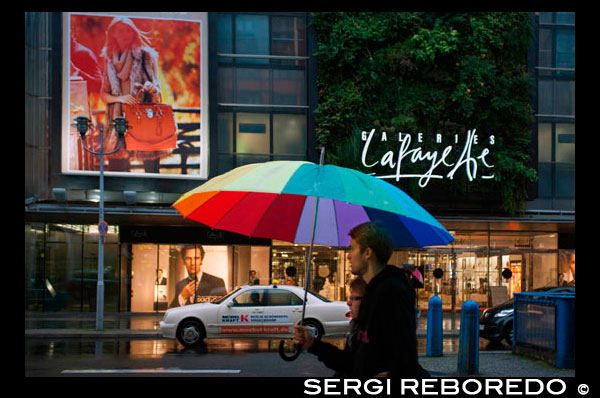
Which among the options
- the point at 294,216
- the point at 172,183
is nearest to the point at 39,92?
the point at 172,183

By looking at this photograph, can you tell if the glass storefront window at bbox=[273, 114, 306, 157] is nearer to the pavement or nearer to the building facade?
the building facade

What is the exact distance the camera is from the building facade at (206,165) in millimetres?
22797

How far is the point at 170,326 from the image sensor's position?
15453 millimetres

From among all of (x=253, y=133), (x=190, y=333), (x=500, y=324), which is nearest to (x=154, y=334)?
(x=190, y=333)

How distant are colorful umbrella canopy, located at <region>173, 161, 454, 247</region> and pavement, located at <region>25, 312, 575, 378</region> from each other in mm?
5691

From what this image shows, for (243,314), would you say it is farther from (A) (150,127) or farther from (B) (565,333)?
(A) (150,127)

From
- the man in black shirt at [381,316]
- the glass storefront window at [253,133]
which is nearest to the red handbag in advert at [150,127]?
the glass storefront window at [253,133]

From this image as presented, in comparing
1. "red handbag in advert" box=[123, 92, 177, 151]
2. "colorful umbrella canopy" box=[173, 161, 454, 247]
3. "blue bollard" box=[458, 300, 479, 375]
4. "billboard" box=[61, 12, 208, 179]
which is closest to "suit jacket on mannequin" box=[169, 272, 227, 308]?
"billboard" box=[61, 12, 208, 179]

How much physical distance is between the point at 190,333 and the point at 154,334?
307 cm

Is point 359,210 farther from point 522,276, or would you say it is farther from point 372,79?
point 522,276

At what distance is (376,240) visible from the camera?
395cm

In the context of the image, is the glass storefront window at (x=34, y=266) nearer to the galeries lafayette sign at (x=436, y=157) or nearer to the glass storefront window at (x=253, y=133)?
the glass storefront window at (x=253, y=133)

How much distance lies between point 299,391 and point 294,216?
4964mm

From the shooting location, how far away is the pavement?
10.8 meters
